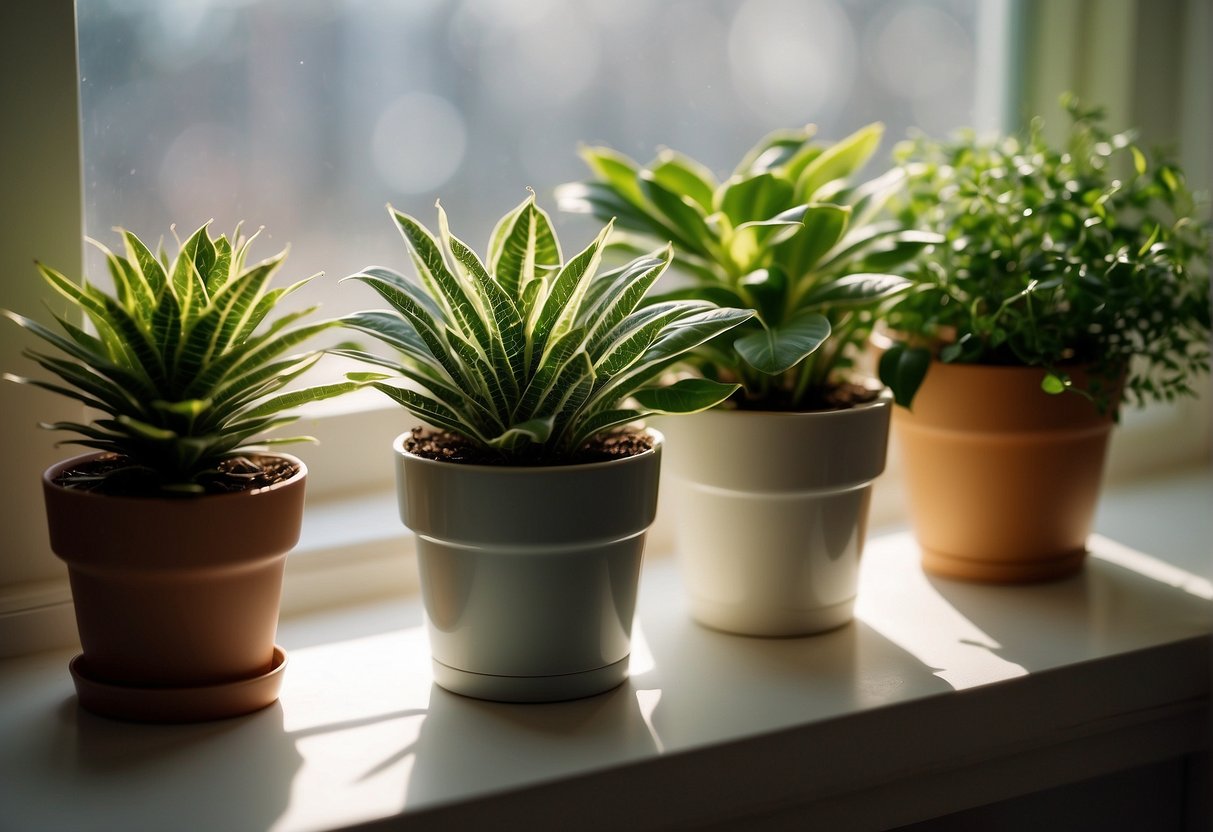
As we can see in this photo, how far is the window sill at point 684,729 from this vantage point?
738mm

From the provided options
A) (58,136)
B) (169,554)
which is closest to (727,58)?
(58,136)

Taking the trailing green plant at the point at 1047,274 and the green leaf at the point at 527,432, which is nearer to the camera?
the green leaf at the point at 527,432

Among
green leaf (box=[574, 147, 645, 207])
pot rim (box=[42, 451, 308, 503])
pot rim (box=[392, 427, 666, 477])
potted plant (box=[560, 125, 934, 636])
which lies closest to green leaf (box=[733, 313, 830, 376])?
potted plant (box=[560, 125, 934, 636])

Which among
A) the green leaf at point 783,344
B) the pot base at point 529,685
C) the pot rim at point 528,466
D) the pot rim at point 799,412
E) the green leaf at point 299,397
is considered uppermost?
the green leaf at point 783,344

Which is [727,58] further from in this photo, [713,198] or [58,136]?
[58,136]

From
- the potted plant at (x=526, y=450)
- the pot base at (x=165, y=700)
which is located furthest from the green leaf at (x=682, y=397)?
the pot base at (x=165, y=700)

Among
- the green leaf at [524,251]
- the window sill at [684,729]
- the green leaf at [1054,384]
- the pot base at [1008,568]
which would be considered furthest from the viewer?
the pot base at [1008,568]

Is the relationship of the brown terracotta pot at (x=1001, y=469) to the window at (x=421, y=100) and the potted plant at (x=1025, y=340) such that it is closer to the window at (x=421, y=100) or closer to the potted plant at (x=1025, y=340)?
the potted plant at (x=1025, y=340)

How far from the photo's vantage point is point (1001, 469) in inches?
42.6

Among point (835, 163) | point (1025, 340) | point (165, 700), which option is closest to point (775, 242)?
point (835, 163)

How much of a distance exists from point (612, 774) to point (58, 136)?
633 millimetres

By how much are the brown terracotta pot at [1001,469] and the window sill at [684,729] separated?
4 centimetres

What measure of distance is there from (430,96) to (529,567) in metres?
0.54

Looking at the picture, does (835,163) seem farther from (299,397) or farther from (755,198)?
(299,397)
